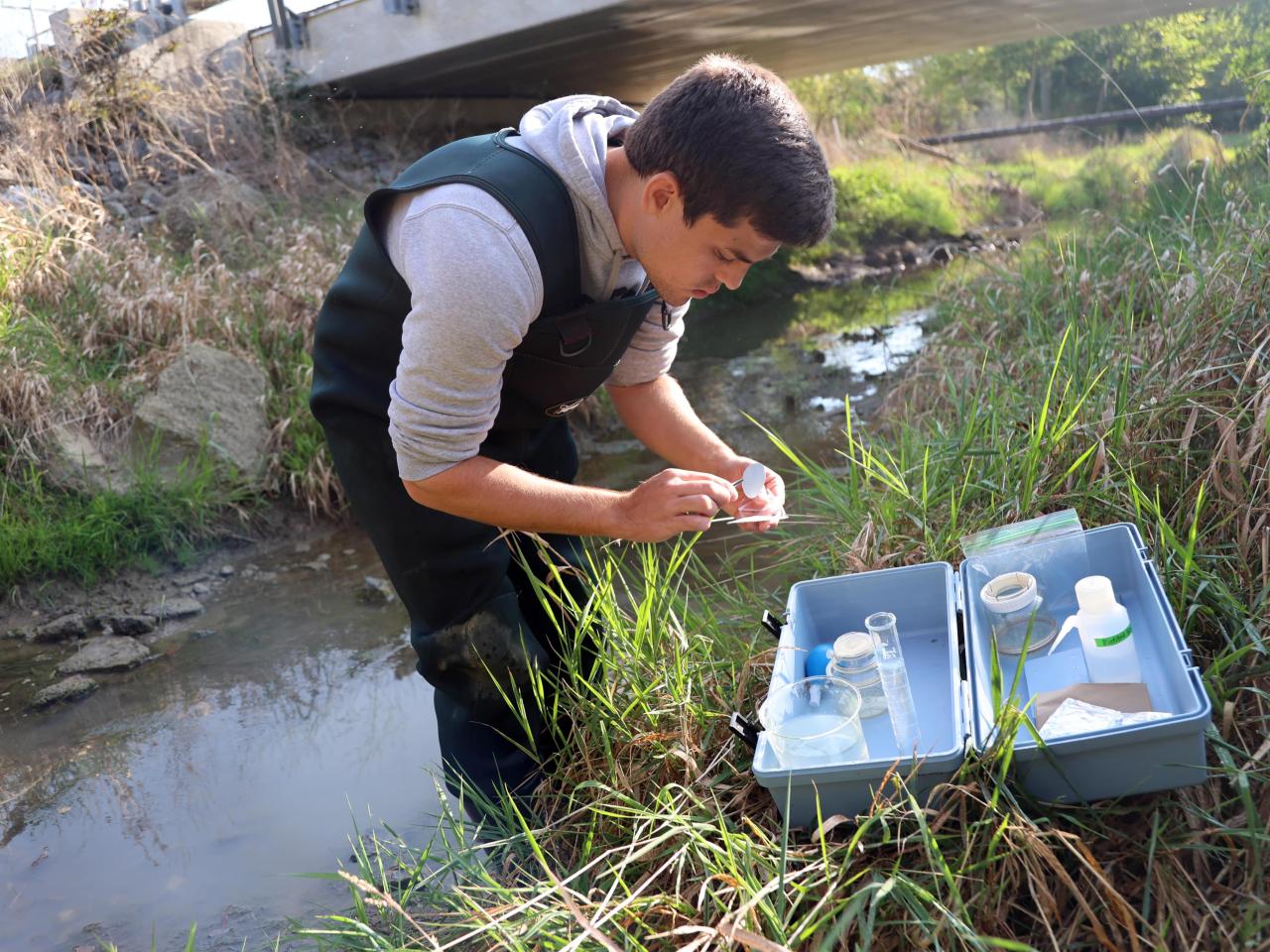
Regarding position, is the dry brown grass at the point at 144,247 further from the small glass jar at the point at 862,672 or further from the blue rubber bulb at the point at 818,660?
the small glass jar at the point at 862,672

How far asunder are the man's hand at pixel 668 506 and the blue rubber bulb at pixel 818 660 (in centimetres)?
42

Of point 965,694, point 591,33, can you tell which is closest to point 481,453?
point 965,694

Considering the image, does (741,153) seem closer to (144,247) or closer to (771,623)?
(771,623)

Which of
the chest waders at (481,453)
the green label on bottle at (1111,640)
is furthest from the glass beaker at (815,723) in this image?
the chest waders at (481,453)

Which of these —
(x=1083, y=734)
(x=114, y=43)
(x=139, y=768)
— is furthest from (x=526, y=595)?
(x=114, y=43)

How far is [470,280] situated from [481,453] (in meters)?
0.71

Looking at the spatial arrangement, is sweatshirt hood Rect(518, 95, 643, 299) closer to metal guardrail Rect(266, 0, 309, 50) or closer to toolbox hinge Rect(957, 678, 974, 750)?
toolbox hinge Rect(957, 678, 974, 750)

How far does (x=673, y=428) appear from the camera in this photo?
106 inches

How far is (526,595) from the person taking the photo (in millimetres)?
2746

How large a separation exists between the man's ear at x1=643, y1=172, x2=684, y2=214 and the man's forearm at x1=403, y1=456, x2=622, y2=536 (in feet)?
1.75

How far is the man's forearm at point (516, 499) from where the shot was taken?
80.4 inches

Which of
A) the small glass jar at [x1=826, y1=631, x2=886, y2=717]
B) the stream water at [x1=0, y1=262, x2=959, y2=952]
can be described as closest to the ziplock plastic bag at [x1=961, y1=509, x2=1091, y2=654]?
the small glass jar at [x1=826, y1=631, x2=886, y2=717]

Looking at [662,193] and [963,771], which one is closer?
[963,771]

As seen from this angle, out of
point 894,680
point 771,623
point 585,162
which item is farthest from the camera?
point 771,623
